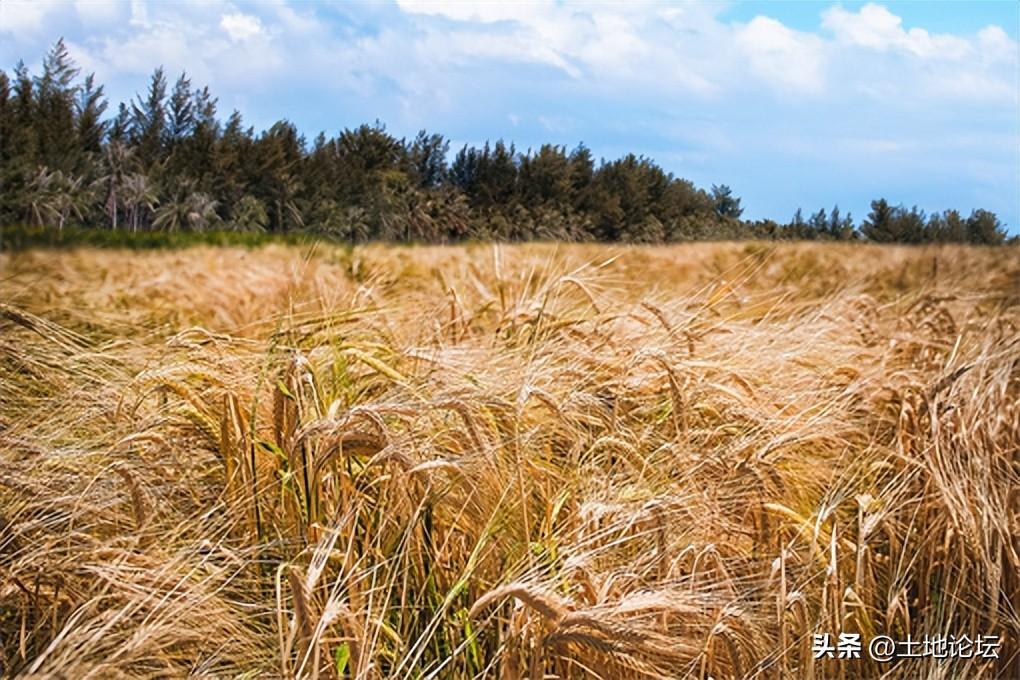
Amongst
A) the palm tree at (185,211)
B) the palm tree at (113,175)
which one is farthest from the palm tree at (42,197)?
the palm tree at (185,211)

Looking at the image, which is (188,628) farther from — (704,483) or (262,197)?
(262,197)

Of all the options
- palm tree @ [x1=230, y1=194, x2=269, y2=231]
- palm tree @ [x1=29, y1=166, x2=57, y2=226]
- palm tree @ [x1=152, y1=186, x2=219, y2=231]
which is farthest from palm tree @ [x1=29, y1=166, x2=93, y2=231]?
palm tree @ [x1=230, y1=194, x2=269, y2=231]

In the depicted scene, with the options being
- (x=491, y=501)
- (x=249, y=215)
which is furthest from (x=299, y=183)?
(x=491, y=501)

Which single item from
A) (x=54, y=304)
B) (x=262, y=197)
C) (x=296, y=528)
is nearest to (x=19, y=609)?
(x=296, y=528)

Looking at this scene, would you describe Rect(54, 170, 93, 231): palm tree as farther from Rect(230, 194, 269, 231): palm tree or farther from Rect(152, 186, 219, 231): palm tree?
Rect(230, 194, 269, 231): palm tree

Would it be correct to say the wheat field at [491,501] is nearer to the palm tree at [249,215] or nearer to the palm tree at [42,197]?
the palm tree at [42,197]

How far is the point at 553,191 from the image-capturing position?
2779mm

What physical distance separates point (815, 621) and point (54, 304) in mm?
1816

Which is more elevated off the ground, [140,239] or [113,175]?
[113,175]

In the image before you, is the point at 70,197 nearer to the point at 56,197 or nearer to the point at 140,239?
the point at 56,197

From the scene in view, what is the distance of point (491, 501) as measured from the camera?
1244 millimetres

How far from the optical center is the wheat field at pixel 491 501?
41.7 inches

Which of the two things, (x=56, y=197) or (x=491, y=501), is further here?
(x=56, y=197)

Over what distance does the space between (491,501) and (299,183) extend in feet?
4.85
